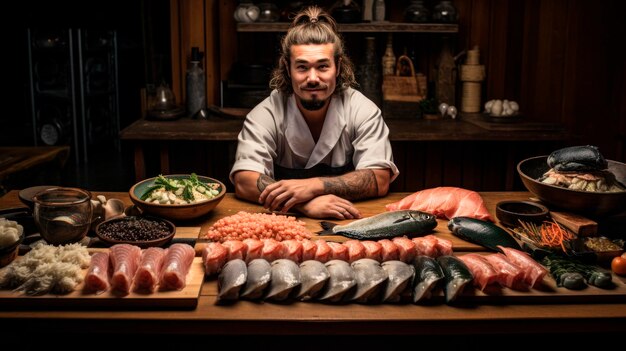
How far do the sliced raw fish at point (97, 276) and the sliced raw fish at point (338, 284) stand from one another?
0.69 meters

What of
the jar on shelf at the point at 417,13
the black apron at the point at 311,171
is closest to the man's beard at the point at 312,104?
the black apron at the point at 311,171

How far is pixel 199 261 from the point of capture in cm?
228

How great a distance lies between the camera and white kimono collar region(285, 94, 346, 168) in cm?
363

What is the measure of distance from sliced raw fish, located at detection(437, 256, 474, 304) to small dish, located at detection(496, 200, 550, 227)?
0.65m

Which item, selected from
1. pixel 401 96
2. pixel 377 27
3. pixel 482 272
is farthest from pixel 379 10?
pixel 482 272

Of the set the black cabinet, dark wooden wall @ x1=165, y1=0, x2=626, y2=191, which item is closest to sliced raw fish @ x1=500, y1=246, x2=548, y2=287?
dark wooden wall @ x1=165, y1=0, x2=626, y2=191

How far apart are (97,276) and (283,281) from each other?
59 cm

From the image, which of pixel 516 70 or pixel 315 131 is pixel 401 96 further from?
pixel 315 131

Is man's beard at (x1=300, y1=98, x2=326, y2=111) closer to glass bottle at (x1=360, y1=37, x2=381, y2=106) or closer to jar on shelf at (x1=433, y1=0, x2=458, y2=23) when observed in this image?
glass bottle at (x1=360, y1=37, x2=381, y2=106)

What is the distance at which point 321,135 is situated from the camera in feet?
12.0

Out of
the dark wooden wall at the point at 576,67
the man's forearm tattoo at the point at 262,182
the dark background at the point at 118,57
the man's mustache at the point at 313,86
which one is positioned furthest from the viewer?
the dark background at the point at 118,57

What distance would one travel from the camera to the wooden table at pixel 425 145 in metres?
4.77

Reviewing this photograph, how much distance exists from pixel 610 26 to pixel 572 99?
1.96 ft

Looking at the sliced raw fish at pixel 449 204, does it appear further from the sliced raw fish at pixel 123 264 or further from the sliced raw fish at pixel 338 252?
the sliced raw fish at pixel 123 264
